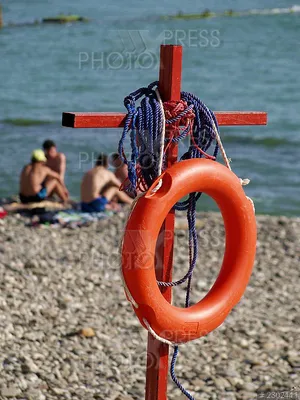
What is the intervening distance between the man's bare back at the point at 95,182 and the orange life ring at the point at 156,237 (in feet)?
19.0

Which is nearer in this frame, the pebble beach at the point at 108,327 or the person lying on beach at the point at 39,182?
the pebble beach at the point at 108,327

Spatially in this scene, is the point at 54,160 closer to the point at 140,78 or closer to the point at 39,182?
the point at 39,182

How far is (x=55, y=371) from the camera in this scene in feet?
18.6

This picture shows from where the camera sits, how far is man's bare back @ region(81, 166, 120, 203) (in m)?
9.96

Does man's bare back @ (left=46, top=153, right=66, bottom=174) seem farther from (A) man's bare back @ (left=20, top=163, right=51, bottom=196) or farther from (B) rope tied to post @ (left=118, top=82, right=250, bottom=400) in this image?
(B) rope tied to post @ (left=118, top=82, right=250, bottom=400)

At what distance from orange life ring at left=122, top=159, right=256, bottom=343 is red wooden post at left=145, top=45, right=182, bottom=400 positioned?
0.15 metres

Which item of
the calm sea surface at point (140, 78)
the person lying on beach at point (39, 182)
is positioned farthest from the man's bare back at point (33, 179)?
the calm sea surface at point (140, 78)

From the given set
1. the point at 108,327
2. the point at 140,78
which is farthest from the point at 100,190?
the point at 140,78

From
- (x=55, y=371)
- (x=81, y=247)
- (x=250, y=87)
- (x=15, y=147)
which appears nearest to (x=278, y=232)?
(x=81, y=247)

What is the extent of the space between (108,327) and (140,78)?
66.0 feet

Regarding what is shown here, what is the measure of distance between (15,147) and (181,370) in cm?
1058

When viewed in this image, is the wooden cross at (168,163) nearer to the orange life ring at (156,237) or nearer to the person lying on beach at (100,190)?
the orange life ring at (156,237)

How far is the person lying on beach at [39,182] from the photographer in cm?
1038

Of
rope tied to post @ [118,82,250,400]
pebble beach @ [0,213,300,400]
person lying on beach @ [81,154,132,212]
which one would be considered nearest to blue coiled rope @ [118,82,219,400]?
rope tied to post @ [118,82,250,400]
